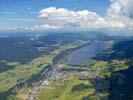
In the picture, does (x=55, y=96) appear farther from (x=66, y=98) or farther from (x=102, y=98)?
(x=102, y=98)

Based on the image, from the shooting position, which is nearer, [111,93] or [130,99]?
[130,99]

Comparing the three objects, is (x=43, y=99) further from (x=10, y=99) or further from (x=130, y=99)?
(x=130, y=99)

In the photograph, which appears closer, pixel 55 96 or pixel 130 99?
pixel 130 99

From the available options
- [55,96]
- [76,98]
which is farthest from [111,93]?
[55,96]

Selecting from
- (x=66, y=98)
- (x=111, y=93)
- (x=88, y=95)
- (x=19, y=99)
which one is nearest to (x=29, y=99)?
(x=19, y=99)

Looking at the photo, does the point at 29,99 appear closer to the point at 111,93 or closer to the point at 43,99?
the point at 43,99

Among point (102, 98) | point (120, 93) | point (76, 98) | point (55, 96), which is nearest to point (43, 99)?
point (55, 96)

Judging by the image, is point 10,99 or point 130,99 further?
point 10,99
